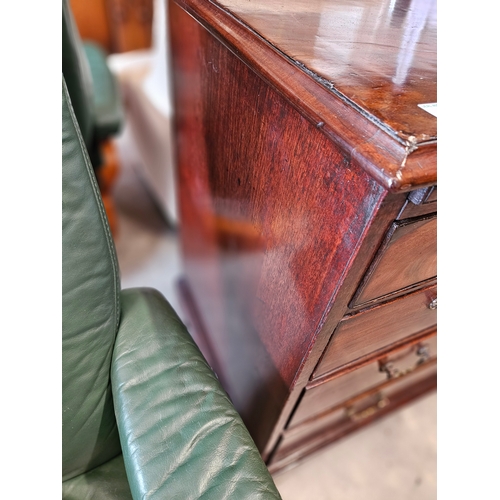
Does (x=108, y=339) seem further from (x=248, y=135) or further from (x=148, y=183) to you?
(x=148, y=183)

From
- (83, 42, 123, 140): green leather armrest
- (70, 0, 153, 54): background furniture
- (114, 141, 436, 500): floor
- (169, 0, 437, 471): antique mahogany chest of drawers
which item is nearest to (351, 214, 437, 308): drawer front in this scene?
(169, 0, 437, 471): antique mahogany chest of drawers

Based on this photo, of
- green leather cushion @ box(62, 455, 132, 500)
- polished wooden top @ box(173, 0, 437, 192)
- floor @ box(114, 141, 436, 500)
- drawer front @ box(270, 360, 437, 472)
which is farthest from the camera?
floor @ box(114, 141, 436, 500)

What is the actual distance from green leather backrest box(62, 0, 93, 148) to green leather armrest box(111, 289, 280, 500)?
0.44m

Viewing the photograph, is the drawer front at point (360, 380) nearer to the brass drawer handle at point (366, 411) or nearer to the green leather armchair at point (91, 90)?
the brass drawer handle at point (366, 411)

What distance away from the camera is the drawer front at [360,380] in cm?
66

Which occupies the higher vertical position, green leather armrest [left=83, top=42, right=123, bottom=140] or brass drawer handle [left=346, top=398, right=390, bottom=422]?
green leather armrest [left=83, top=42, right=123, bottom=140]

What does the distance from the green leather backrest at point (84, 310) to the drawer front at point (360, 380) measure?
0.96 feet

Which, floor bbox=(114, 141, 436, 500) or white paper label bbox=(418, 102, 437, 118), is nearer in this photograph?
white paper label bbox=(418, 102, 437, 118)

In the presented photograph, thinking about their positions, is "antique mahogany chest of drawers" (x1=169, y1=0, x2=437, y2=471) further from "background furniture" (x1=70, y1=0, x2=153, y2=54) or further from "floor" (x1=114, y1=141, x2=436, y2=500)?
"background furniture" (x1=70, y1=0, x2=153, y2=54)

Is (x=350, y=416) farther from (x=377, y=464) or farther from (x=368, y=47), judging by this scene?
(x=368, y=47)

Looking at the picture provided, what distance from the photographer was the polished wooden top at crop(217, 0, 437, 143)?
0.35 metres

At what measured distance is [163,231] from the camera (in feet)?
4.70
